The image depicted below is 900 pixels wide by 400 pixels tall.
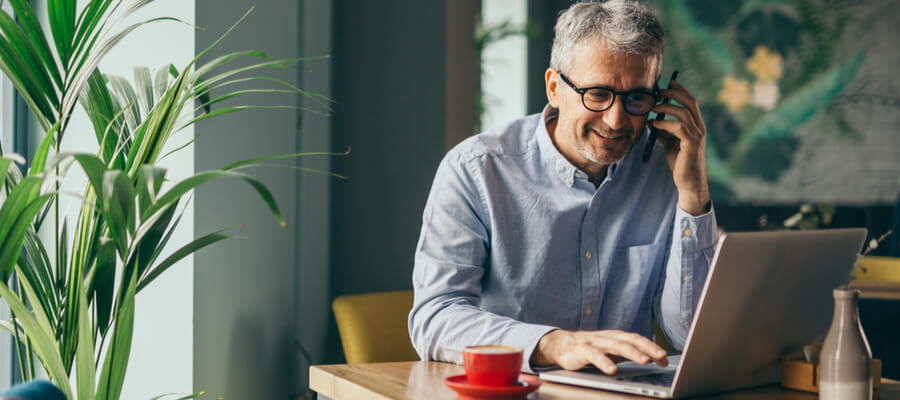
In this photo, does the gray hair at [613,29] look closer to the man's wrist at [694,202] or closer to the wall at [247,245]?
the man's wrist at [694,202]

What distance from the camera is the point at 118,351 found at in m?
1.42

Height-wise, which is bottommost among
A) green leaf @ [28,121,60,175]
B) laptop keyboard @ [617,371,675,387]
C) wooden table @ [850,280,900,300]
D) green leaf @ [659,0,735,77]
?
wooden table @ [850,280,900,300]

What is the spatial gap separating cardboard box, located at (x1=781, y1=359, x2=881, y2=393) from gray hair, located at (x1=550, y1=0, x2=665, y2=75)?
25.2 inches

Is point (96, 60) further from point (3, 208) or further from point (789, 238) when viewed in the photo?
point (789, 238)

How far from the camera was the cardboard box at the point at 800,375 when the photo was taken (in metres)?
1.20

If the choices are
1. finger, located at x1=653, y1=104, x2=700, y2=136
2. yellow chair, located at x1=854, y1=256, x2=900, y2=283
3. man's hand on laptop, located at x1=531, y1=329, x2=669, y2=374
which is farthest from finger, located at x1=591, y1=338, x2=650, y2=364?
yellow chair, located at x1=854, y1=256, x2=900, y2=283

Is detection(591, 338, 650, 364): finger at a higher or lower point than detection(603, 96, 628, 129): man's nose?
lower

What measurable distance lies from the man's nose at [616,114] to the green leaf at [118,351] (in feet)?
2.99

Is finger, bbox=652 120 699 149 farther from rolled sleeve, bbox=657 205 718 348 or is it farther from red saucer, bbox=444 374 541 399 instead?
red saucer, bbox=444 374 541 399

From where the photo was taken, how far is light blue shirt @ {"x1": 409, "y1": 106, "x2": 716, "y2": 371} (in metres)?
1.54

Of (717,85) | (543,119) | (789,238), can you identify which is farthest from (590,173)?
(717,85)

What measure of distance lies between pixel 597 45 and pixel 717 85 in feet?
13.4

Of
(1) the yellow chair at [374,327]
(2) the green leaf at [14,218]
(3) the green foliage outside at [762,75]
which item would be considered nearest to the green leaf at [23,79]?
(2) the green leaf at [14,218]

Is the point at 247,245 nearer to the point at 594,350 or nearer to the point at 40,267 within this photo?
the point at 40,267
